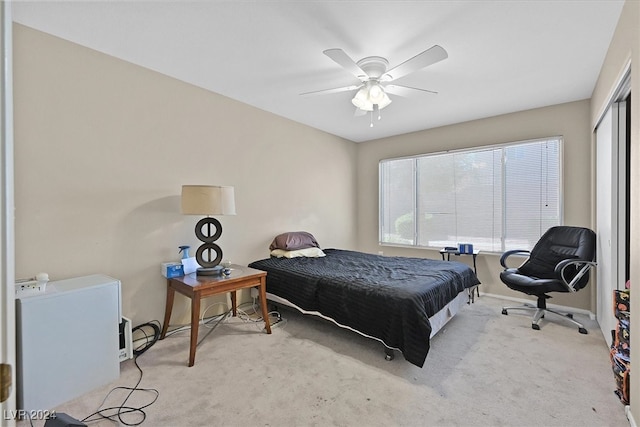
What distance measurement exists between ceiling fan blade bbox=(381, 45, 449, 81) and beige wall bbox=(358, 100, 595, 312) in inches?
89.6

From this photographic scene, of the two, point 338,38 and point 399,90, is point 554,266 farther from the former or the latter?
point 338,38

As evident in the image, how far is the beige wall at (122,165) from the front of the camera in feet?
6.92

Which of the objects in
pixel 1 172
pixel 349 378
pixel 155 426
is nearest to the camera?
pixel 1 172

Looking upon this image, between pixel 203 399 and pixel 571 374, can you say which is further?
pixel 571 374

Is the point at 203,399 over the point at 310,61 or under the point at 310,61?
under

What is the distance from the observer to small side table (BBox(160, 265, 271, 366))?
2.30 meters

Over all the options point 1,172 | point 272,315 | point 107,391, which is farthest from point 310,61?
point 107,391

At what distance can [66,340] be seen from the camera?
1.87m

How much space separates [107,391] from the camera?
1959 millimetres

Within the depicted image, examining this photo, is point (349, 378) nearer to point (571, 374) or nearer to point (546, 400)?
point (546, 400)

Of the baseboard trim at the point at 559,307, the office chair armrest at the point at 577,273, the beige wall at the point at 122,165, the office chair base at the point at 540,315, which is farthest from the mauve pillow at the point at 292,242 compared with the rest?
the office chair armrest at the point at 577,273

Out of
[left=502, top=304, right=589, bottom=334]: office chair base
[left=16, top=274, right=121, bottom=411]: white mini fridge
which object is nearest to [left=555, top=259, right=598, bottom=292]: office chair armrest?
[left=502, top=304, right=589, bottom=334]: office chair base

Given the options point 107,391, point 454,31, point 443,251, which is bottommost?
point 107,391

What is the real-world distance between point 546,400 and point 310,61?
9.82 feet
